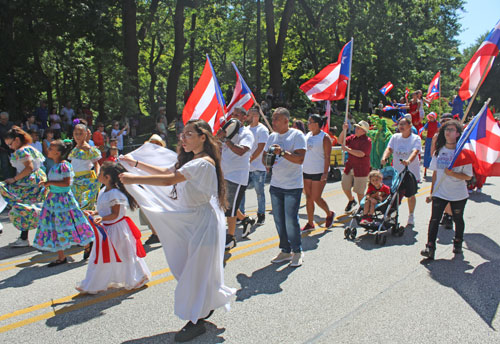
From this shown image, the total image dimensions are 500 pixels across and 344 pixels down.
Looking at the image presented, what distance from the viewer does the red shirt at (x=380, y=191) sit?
7.47 m

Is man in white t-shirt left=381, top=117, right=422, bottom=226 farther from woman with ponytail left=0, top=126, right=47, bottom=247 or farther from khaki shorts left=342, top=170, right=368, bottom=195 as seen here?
woman with ponytail left=0, top=126, right=47, bottom=247

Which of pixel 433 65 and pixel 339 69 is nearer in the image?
pixel 339 69

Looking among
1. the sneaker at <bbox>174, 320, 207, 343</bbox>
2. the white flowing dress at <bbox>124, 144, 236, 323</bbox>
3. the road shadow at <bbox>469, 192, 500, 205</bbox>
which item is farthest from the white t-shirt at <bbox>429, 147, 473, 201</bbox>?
the road shadow at <bbox>469, 192, 500, 205</bbox>

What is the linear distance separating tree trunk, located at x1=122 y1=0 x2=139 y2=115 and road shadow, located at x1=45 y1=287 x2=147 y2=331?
14986 mm

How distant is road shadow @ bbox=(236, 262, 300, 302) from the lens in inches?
201

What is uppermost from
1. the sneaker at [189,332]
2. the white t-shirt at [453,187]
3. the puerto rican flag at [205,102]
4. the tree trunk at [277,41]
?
the tree trunk at [277,41]

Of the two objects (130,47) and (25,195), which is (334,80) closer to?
(25,195)

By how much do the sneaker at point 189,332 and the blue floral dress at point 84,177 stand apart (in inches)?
160

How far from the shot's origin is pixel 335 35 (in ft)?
113

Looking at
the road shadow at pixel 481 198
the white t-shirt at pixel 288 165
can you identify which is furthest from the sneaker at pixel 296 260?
the road shadow at pixel 481 198

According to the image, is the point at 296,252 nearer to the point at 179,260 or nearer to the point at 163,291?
the point at 163,291

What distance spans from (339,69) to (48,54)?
81.9 ft

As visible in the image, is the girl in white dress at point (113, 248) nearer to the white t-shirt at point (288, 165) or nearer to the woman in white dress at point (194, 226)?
the woman in white dress at point (194, 226)

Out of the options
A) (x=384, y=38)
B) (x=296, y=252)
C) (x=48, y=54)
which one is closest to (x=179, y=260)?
(x=296, y=252)
